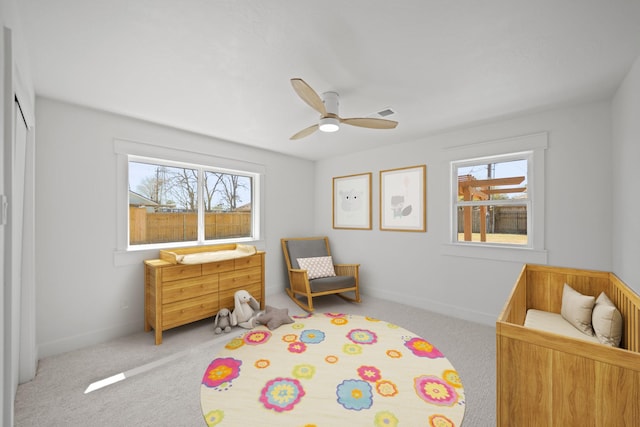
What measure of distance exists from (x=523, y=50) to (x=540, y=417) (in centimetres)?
212

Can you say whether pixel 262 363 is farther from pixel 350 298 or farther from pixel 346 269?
pixel 346 269

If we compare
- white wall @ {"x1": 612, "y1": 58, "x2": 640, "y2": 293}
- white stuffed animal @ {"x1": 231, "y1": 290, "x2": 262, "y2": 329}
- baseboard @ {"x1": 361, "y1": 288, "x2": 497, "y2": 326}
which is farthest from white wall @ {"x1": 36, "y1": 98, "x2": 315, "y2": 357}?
white wall @ {"x1": 612, "y1": 58, "x2": 640, "y2": 293}

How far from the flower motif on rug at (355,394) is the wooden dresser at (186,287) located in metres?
1.82

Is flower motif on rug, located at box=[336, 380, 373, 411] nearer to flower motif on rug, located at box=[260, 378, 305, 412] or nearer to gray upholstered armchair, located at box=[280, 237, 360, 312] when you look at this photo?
flower motif on rug, located at box=[260, 378, 305, 412]

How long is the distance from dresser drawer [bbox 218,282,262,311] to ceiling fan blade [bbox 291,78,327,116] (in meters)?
2.44

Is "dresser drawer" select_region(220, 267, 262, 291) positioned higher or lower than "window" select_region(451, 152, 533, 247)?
lower

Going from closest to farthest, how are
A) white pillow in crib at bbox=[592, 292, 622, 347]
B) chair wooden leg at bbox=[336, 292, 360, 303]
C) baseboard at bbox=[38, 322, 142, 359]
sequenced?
white pillow in crib at bbox=[592, 292, 622, 347], baseboard at bbox=[38, 322, 142, 359], chair wooden leg at bbox=[336, 292, 360, 303]

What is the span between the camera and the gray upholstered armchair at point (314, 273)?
3.77 metres

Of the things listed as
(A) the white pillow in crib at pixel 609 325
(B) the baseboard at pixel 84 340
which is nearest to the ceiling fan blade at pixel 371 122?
(A) the white pillow in crib at pixel 609 325

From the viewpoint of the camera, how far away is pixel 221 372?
7.32ft

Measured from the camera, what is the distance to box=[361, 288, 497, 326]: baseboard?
3.19m

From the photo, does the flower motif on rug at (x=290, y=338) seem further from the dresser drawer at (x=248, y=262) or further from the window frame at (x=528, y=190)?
the window frame at (x=528, y=190)

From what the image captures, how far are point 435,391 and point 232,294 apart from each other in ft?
7.92

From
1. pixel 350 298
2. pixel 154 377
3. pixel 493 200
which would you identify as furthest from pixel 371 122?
pixel 154 377
